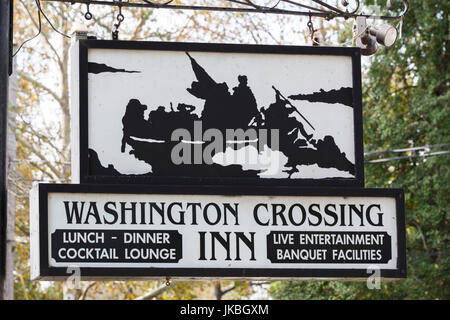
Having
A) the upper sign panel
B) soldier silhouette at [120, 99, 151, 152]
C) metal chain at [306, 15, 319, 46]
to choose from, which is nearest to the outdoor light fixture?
metal chain at [306, 15, 319, 46]

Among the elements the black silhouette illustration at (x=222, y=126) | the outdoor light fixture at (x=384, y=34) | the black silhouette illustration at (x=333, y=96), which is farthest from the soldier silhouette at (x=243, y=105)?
the outdoor light fixture at (x=384, y=34)

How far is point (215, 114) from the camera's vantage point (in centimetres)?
374

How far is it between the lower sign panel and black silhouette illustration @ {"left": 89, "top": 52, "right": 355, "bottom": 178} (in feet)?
0.35

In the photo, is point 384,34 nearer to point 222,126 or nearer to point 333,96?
point 333,96

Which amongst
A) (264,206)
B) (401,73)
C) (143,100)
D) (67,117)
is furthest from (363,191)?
(67,117)

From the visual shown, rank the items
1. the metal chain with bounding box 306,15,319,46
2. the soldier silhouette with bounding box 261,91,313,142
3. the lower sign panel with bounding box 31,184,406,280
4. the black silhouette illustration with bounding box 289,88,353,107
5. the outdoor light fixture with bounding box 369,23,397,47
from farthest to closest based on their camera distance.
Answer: the outdoor light fixture with bounding box 369,23,397,47, the metal chain with bounding box 306,15,319,46, the black silhouette illustration with bounding box 289,88,353,107, the soldier silhouette with bounding box 261,91,313,142, the lower sign panel with bounding box 31,184,406,280

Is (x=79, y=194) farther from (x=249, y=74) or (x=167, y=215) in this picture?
(x=249, y=74)

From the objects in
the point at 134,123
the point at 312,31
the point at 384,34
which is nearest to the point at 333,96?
the point at 312,31

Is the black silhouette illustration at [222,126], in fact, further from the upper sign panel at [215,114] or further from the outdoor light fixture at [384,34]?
the outdoor light fixture at [384,34]

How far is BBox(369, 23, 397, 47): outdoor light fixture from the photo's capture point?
5.07 m

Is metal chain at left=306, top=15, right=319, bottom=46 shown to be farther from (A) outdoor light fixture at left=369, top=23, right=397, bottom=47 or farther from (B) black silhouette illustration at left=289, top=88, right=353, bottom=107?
(B) black silhouette illustration at left=289, top=88, right=353, bottom=107

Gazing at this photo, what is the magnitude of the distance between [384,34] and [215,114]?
5.70 ft

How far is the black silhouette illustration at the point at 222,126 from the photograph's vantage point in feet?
12.0
